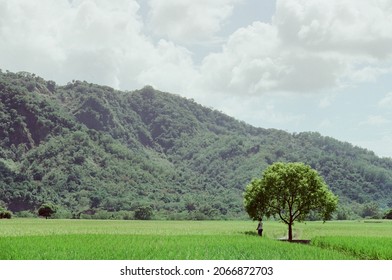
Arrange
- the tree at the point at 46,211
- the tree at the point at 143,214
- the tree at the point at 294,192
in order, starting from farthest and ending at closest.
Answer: the tree at the point at 143,214, the tree at the point at 46,211, the tree at the point at 294,192

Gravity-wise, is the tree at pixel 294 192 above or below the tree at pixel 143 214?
above

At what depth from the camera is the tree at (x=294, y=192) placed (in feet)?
199

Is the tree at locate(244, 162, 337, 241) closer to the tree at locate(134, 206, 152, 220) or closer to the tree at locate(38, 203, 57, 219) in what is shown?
the tree at locate(134, 206, 152, 220)

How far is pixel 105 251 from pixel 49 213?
136727 millimetres

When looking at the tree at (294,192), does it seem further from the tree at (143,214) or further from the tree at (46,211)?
the tree at (46,211)

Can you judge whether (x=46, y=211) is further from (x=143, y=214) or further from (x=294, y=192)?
(x=294, y=192)

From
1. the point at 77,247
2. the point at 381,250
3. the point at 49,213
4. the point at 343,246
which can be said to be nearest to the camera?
the point at 77,247

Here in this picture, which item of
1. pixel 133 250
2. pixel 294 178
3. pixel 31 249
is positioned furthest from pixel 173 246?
pixel 294 178

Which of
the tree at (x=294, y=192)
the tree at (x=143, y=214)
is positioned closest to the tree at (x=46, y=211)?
the tree at (x=143, y=214)

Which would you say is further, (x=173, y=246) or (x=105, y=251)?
(x=173, y=246)

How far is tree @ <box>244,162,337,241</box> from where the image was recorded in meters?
60.7

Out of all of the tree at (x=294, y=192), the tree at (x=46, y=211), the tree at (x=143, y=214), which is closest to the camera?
the tree at (x=294, y=192)

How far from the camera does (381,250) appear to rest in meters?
35.0
